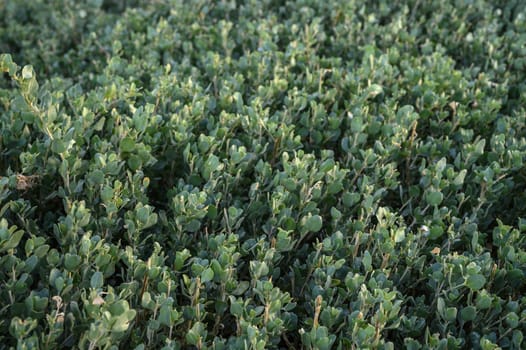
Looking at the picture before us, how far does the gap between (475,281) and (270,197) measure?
2.42ft

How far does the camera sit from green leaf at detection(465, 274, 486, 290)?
204cm

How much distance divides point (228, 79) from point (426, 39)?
3.72 ft

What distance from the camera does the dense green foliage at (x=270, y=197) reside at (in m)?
1.98

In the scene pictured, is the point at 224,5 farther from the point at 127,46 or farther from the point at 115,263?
the point at 115,263

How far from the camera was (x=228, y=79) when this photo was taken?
3105 millimetres

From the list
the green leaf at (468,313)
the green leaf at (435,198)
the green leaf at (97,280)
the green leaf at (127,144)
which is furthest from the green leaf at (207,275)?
the green leaf at (435,198)

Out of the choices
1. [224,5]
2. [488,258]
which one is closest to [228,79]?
[224,5]

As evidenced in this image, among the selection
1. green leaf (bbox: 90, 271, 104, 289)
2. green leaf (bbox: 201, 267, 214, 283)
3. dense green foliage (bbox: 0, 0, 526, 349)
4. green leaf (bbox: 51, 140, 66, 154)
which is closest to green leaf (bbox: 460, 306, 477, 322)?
dense green foliage (bbox: 0, 0, 526, 349)

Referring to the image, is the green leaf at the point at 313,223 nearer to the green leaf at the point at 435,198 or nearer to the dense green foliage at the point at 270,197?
the dense green foliage at the point at 270,197

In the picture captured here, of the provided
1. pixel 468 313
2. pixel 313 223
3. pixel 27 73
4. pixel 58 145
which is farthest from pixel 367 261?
pixel 27 73

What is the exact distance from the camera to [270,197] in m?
2.41

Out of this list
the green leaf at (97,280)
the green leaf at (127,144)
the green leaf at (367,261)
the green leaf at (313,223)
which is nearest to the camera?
the green leaf at (97,280)

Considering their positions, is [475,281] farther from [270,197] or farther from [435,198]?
[270,197]

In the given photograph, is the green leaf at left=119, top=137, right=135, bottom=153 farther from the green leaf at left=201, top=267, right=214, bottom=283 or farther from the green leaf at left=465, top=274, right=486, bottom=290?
the green leaf at left=465, top=274, right=486, bottom=290
